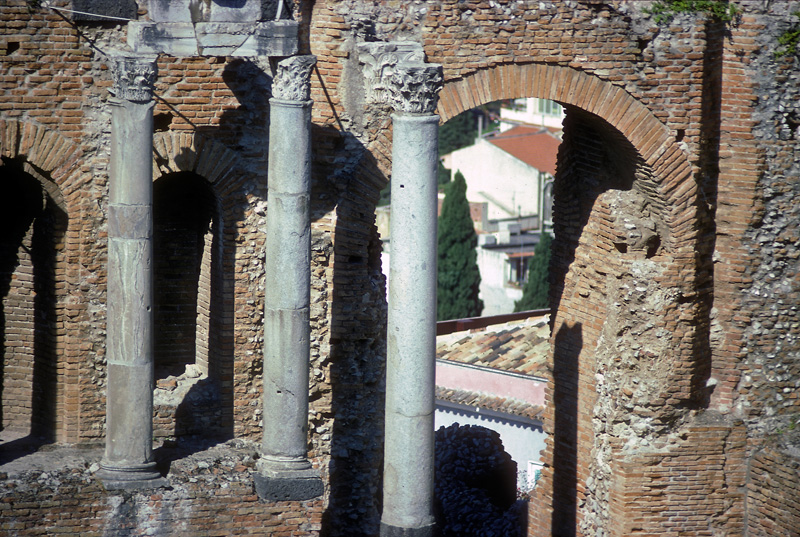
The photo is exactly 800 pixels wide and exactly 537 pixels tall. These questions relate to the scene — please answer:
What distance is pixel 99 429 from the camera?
1238 cm

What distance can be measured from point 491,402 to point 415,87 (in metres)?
12.3

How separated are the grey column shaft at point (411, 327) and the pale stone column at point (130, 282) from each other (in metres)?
2.20

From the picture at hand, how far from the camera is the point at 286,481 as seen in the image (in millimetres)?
11641

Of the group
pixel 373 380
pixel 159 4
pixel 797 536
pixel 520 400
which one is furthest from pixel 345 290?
pixel 520 400

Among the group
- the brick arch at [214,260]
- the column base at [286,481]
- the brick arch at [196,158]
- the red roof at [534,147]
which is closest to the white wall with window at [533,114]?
the red roof at [534,147]

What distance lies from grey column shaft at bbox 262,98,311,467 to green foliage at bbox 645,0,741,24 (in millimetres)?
3619

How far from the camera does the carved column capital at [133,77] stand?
36.0ft

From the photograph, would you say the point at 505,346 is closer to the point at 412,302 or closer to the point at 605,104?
the point at 605,104

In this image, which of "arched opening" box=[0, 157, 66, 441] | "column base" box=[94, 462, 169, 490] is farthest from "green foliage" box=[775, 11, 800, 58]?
"arched opening" box=[0, 157, 66, 441]

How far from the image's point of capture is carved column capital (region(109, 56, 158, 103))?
36.0 feet

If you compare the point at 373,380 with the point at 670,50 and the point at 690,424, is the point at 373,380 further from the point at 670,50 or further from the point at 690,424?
the point at 670,50

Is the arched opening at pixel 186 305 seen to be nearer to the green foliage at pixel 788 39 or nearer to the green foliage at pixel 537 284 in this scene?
the green foliage at pixel 788 39

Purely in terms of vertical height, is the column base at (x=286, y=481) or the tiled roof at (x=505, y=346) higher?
the tiled roof at (x=505, y=346)

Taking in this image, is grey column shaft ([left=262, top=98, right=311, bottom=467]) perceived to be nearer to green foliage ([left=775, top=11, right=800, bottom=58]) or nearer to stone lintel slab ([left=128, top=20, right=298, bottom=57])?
stone lintel slab ([left=128, top=20, right=298, bottom=57])
